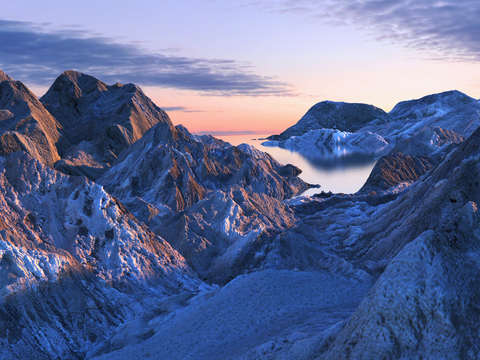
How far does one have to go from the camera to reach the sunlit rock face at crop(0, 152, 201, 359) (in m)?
12.3

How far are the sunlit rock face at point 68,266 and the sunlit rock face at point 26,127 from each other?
55.6 ft

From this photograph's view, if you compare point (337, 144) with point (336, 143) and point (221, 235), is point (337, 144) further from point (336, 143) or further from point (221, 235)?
A: point (221, 235)

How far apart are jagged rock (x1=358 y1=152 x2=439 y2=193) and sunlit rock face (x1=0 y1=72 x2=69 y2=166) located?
30656mm

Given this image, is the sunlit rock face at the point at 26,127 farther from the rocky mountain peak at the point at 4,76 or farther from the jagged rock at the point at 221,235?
the jagged rock at the point at 221,235

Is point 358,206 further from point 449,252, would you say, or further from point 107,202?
point 449,252

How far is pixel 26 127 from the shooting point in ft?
128

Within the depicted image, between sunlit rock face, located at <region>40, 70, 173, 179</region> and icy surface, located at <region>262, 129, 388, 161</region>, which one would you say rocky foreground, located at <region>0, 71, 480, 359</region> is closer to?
sunlit rock face, located at <region>40, 70, 173, 179</region>

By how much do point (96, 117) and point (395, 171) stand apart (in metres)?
39.1

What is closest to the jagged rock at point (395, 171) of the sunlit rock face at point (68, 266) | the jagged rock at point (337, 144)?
the sunlit rock face at point (68, 266)

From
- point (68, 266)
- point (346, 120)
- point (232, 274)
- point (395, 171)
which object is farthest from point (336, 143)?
point (68, 266)

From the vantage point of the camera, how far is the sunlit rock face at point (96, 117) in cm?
4291

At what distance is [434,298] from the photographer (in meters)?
6.49

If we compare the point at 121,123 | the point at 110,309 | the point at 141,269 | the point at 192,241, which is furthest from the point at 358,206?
the point at 121,123

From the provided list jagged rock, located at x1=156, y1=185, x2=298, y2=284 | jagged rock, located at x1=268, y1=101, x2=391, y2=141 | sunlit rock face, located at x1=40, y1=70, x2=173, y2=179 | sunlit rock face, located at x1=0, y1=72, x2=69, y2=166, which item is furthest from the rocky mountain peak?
jagged rock, located at x1=268, y1=101, x2=391, y2=141
